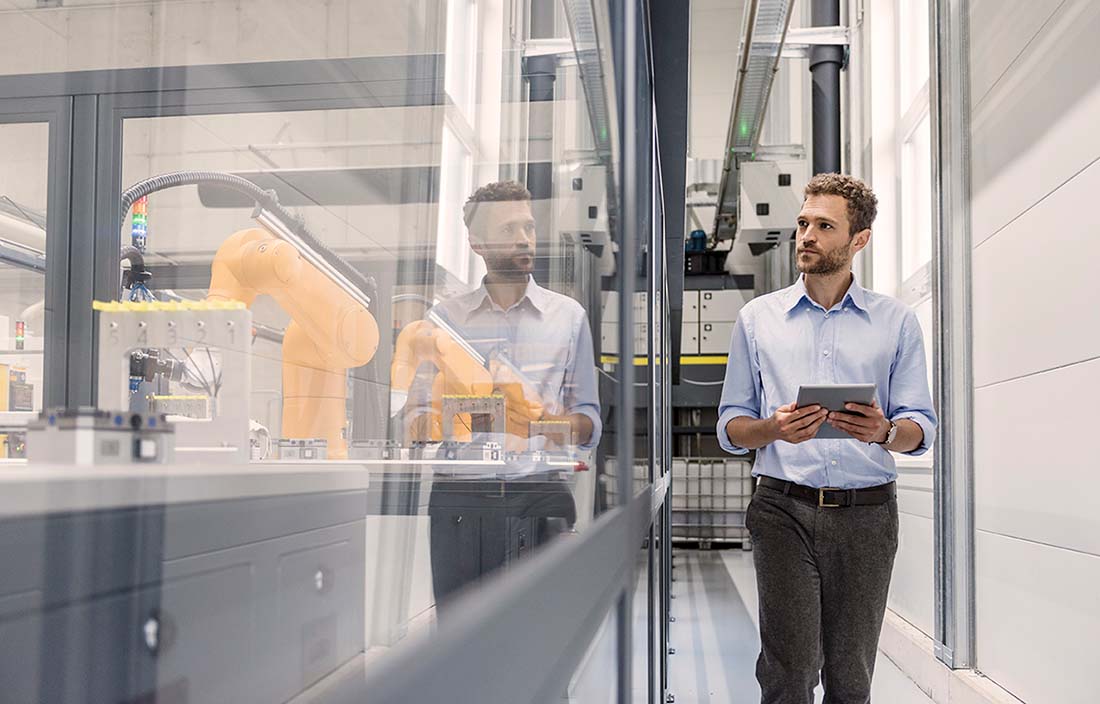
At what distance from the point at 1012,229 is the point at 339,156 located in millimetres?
3306

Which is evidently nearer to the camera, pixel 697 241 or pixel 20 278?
pixel 20 278

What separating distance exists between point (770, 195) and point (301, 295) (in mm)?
6985

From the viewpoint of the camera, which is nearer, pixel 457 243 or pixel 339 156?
pixel 339 156

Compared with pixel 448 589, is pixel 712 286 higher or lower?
higher

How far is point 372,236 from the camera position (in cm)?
37

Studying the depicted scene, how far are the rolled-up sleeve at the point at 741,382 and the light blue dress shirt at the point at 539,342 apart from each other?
5.55 feet

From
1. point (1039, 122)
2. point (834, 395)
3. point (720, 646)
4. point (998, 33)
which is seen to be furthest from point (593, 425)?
point (720, 646)

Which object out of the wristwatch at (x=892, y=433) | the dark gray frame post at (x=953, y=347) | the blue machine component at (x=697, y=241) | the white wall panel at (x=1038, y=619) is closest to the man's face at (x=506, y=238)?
the wristwatch at (x=892, y=433)

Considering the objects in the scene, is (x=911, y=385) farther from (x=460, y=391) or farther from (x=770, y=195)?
(x=770, y=195)

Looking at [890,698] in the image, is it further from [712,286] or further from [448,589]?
[712,286]

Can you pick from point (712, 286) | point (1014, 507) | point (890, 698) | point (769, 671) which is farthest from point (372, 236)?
point (712, 286)

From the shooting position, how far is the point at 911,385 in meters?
2.48

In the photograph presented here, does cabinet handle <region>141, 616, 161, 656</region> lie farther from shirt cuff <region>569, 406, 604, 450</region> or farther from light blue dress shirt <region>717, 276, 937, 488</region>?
light blue dress shirt <region>717, 276, 937, 488</region>

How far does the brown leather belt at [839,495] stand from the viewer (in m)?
2.38
